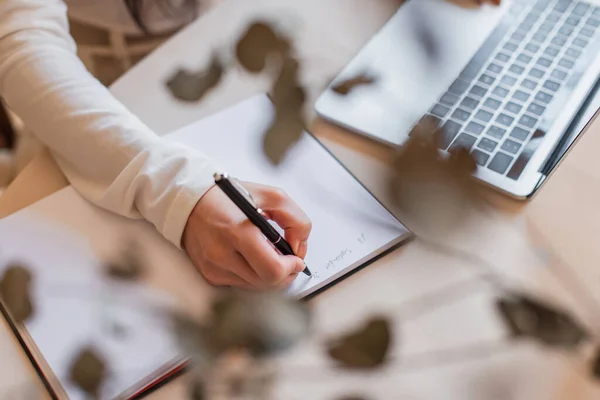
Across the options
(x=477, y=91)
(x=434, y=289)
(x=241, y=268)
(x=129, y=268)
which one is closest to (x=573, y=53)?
(x=477, y=91)

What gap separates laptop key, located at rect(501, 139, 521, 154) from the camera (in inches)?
24.9

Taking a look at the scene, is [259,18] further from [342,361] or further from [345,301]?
[345,301]

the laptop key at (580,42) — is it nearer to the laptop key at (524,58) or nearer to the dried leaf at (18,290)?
the laptop key at (524,58)

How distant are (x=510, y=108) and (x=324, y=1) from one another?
316 mm

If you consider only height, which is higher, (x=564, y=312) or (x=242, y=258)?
(x=564, y=312)

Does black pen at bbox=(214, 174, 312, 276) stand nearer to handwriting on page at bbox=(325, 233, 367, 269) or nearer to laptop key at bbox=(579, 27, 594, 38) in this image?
handwriting on page at bbox=(325, 233, 367, 269)

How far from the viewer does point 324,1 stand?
851 mm

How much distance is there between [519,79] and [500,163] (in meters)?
0.12

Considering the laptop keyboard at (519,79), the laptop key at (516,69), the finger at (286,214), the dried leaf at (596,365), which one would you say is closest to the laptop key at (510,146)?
the laptop keyboard at (519,79)

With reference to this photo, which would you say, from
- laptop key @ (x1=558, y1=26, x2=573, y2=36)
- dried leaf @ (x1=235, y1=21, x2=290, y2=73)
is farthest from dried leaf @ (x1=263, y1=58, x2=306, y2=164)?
laptop key @ (x1=558, y1=26, x2=573, y2=36)

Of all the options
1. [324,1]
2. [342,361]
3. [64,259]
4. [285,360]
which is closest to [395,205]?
[342,361]

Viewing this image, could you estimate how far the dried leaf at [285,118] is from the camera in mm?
266

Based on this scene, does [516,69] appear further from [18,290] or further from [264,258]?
[18,290]

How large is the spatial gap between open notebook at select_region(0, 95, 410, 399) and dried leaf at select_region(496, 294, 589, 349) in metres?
0.30
